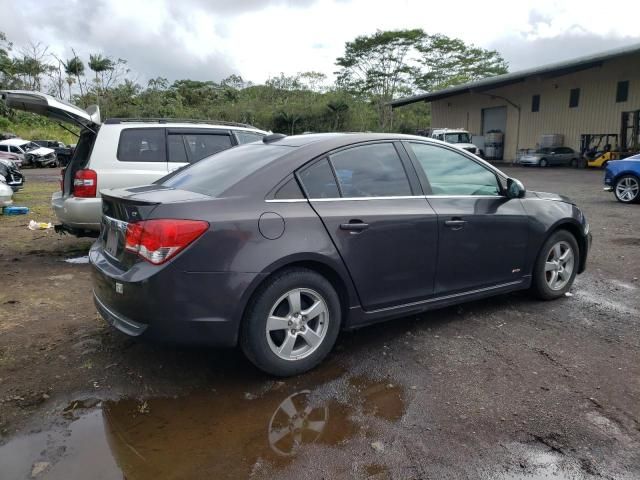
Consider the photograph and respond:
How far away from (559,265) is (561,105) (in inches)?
1203

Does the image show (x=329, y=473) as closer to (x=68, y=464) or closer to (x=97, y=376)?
(x=68, y=464)

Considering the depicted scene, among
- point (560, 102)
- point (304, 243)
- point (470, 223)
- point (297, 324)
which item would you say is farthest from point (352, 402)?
point (560, 102)

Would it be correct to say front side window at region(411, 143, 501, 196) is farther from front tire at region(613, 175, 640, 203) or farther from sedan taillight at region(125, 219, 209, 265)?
front tire at region(613, 175, 640, 203)

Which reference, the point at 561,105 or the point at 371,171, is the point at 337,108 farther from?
the point at 371,171

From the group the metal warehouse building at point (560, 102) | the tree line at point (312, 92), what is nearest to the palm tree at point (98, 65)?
the tree line at point (312, 92)

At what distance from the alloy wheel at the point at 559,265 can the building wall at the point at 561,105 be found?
88.8ft

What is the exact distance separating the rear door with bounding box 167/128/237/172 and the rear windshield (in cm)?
253

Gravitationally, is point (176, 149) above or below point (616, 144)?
below

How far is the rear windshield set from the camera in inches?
136

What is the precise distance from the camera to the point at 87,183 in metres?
5.96

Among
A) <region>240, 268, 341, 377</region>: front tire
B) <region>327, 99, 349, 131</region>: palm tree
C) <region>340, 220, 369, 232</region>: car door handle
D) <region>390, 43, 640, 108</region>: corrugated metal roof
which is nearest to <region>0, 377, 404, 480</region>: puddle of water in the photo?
<region>240, 268, 341, 377</region>: front tire

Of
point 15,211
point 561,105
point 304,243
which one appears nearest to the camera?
point 304,243

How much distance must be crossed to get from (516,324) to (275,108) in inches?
1582

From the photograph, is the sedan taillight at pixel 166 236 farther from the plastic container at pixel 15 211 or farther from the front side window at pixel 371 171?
the plastic container at pixel 15 211
